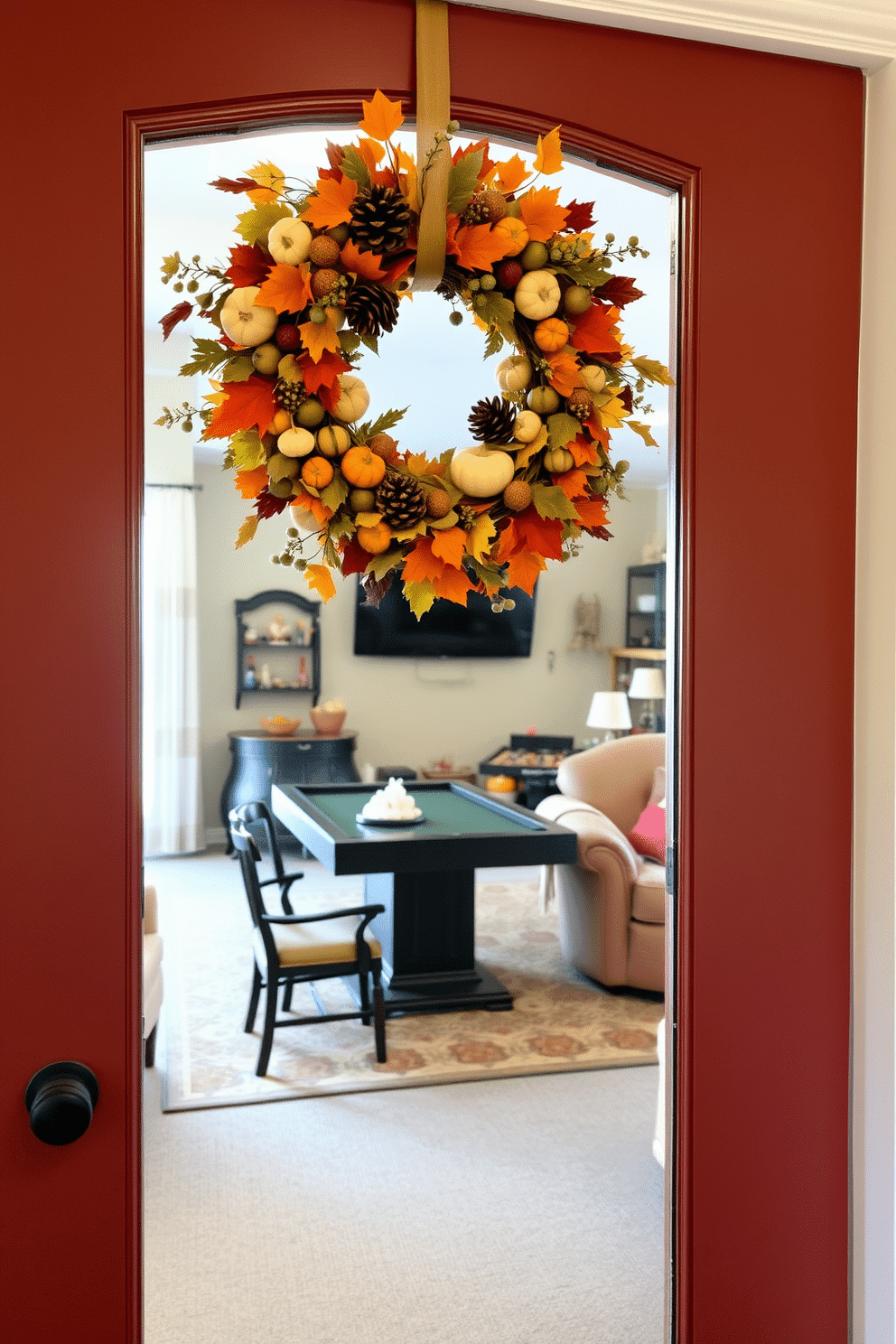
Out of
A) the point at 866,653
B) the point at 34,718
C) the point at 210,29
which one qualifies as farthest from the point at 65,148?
the point at 866,653

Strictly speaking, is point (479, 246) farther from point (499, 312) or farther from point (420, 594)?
point (420, 594)

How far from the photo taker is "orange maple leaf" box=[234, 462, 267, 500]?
1251 millimetres

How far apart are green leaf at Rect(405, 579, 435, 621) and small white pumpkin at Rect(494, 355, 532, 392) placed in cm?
26

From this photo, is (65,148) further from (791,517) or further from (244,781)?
(244,781)

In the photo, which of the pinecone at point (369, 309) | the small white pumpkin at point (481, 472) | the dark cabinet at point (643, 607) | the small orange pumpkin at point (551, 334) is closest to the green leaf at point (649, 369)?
the small orange pumpkin at point (551, 334)

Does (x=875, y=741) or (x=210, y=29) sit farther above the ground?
(x=210, y=29)

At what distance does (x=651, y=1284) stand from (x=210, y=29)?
2.45 metres

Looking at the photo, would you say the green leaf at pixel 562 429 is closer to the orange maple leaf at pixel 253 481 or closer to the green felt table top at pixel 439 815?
the orange maple leaf at pixel 253 481

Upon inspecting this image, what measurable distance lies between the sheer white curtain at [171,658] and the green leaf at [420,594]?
5.44m

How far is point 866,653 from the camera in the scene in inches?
61.6

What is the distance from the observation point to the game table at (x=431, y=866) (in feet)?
12.0

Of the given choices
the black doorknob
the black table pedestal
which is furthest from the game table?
the black doorknob

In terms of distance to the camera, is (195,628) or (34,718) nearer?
(34,718)

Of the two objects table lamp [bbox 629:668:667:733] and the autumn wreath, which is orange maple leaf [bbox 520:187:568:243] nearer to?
the autumn wreath
